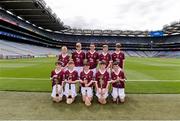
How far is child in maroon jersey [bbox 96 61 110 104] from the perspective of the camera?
10422 mm

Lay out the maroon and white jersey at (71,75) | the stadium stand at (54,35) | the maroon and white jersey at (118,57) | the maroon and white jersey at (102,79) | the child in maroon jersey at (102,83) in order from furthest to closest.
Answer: the stadium stand at (54,35), the maroon and white jersey at (118,57), the maroon and white jersey at (71,75), the maroon and white jersey at (102,79), the child in maroon jersey at (102,83)

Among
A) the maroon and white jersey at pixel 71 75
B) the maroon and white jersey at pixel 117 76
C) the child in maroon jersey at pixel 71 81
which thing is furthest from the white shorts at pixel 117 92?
the maroon and white jersey at pixel 71 75

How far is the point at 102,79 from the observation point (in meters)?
10.7

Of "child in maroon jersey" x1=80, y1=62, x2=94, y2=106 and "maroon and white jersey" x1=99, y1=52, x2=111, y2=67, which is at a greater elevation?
"maroon and white jersey" x1=99, y1=52, x2=111, y2=67

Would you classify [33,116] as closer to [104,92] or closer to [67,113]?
[67,113]

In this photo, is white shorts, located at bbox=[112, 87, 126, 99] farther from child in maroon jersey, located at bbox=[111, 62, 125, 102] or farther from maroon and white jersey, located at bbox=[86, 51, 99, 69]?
maroon and white jersey, located at bbox=[86, 51, 99, 69]

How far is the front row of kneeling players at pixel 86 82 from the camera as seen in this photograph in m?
10.6

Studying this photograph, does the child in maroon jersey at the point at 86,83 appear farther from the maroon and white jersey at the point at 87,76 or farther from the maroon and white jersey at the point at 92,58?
the maroon and white jersey at the point at 92,58

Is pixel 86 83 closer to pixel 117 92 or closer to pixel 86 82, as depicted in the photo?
pixel 86 82

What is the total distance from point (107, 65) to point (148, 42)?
144 meters

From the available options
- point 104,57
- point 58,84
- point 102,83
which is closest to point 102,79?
point 102,83

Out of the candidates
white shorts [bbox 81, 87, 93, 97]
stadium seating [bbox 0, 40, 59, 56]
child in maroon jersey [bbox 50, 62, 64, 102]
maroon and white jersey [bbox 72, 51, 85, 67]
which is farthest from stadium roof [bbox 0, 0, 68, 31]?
white shorts [bbox 81, 87, 93, 97]

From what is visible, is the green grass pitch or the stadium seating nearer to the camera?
the green grass pitch

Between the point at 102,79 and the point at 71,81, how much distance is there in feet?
4.02
